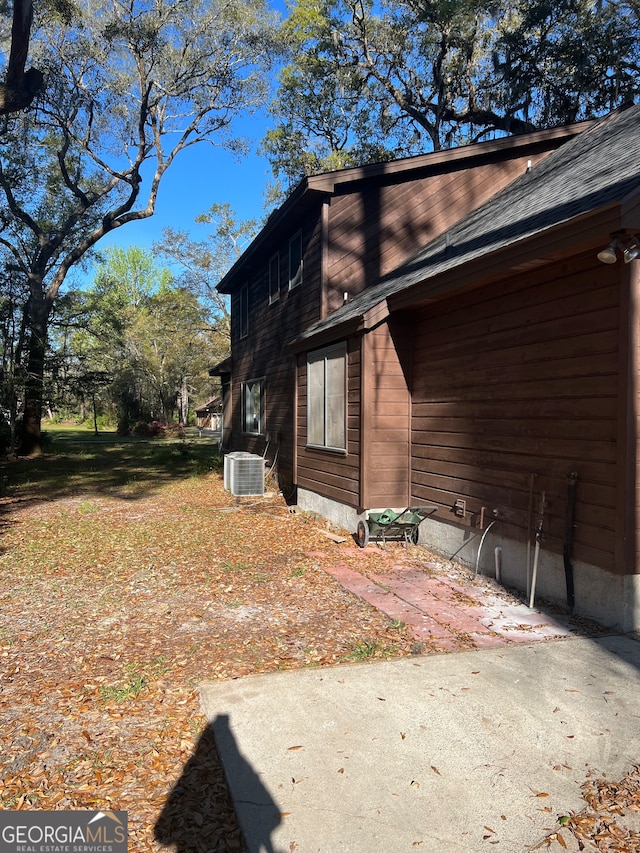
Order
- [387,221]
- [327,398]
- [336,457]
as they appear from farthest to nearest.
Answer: [387,221]
[327,398]
[336,457]

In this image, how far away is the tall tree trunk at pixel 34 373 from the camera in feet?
60.4

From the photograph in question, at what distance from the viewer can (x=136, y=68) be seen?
18906mm

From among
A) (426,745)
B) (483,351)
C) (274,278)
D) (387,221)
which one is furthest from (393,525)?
(274,278)

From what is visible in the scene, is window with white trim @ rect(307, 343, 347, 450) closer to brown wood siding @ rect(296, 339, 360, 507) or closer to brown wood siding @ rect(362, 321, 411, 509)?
brown wood siding @ rect(296, 339, 360, 507)

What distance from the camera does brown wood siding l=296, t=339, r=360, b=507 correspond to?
25.1ft

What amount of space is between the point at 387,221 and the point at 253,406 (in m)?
6.83

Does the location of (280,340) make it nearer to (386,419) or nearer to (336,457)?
(336,457)

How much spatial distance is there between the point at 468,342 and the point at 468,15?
1829 cm

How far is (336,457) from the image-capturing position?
8.40m

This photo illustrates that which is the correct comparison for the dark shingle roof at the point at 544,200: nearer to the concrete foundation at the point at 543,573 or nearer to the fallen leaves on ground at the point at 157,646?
the concrete foundation at the point at 543,573

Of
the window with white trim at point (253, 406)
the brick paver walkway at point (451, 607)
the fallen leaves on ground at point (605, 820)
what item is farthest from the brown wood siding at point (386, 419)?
the window with white trim at point (253, 406)

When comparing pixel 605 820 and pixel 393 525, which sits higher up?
pixel 393 525

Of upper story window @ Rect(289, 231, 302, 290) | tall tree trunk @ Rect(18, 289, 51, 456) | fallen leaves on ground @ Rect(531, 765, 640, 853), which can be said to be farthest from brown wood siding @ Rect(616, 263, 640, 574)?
tall tree trunk @ Rect(18, 289, 51, 456)

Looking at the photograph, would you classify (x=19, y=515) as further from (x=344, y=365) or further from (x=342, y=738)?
(x=342, y=738)
